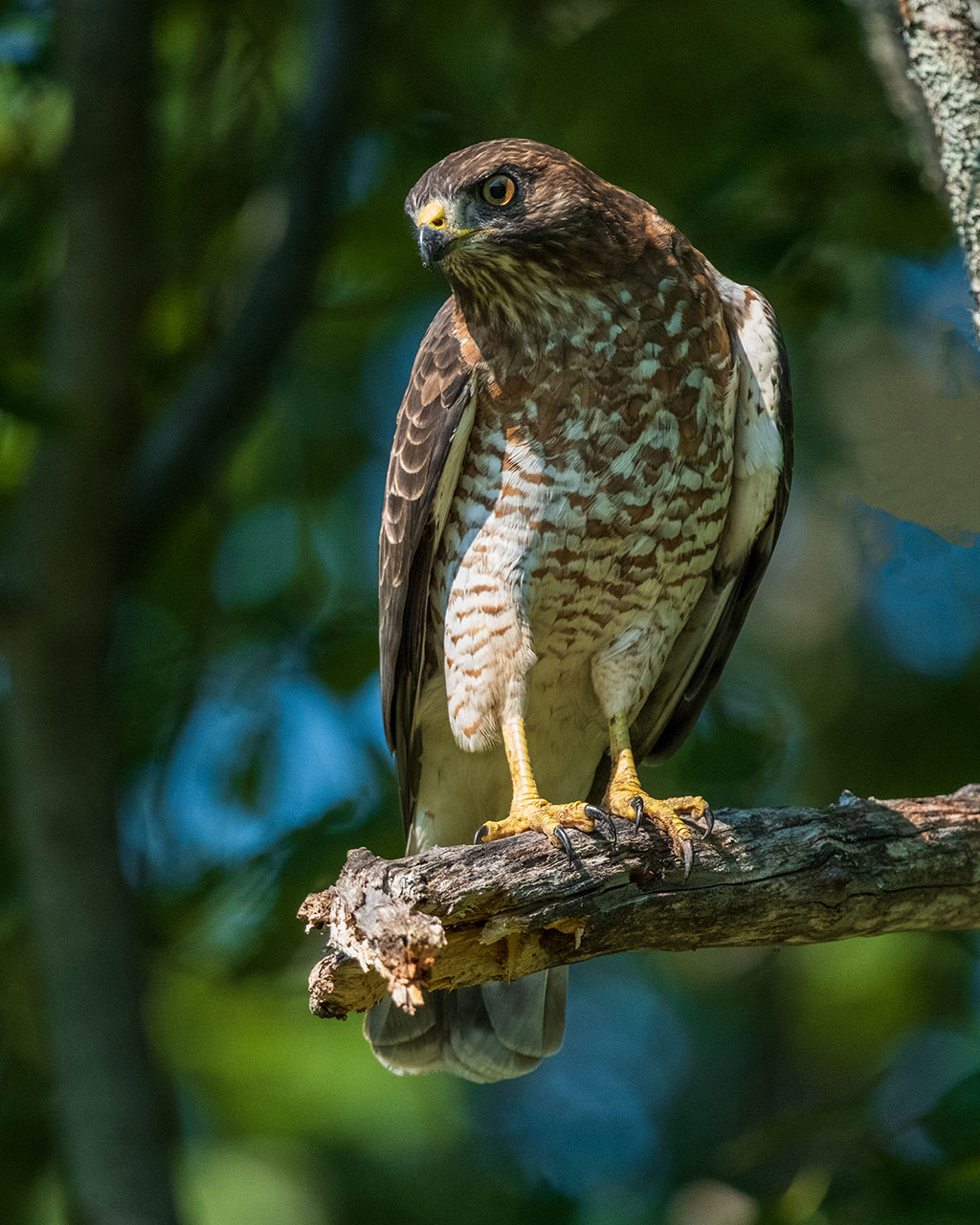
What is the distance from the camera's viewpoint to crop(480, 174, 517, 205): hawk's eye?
3795 millimetres

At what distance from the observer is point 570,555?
385 centimetres

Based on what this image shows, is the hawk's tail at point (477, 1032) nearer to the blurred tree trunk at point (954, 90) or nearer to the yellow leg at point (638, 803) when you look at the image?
the yellow leg at point (638, 803)

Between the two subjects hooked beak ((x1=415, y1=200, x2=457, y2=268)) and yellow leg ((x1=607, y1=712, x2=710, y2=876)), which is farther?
hooked beak ((x1=415, y1=200, x2=457, y2=268))

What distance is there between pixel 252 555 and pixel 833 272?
2916mm

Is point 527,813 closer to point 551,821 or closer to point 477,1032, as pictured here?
point 551,821

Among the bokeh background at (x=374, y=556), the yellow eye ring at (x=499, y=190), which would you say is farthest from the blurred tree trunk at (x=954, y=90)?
the yellow eye ring at (x=499, y=190)

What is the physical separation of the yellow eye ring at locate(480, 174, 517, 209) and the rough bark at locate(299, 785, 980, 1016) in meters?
1.86

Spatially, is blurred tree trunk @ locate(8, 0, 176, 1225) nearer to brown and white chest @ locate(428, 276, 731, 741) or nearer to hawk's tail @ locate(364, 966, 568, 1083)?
hawk's tail @ locate(364, 966, 568, 1083)

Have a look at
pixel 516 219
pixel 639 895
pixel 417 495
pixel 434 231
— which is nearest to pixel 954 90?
pixel 516 219

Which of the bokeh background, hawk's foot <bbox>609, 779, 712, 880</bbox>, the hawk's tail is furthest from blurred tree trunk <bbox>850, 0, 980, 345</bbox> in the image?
the hawk's tail

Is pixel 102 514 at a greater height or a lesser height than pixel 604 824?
greater

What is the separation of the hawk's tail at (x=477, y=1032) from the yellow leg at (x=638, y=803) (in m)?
0.86

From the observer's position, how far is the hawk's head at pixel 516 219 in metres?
3.72

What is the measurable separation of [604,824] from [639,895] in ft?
0.65
